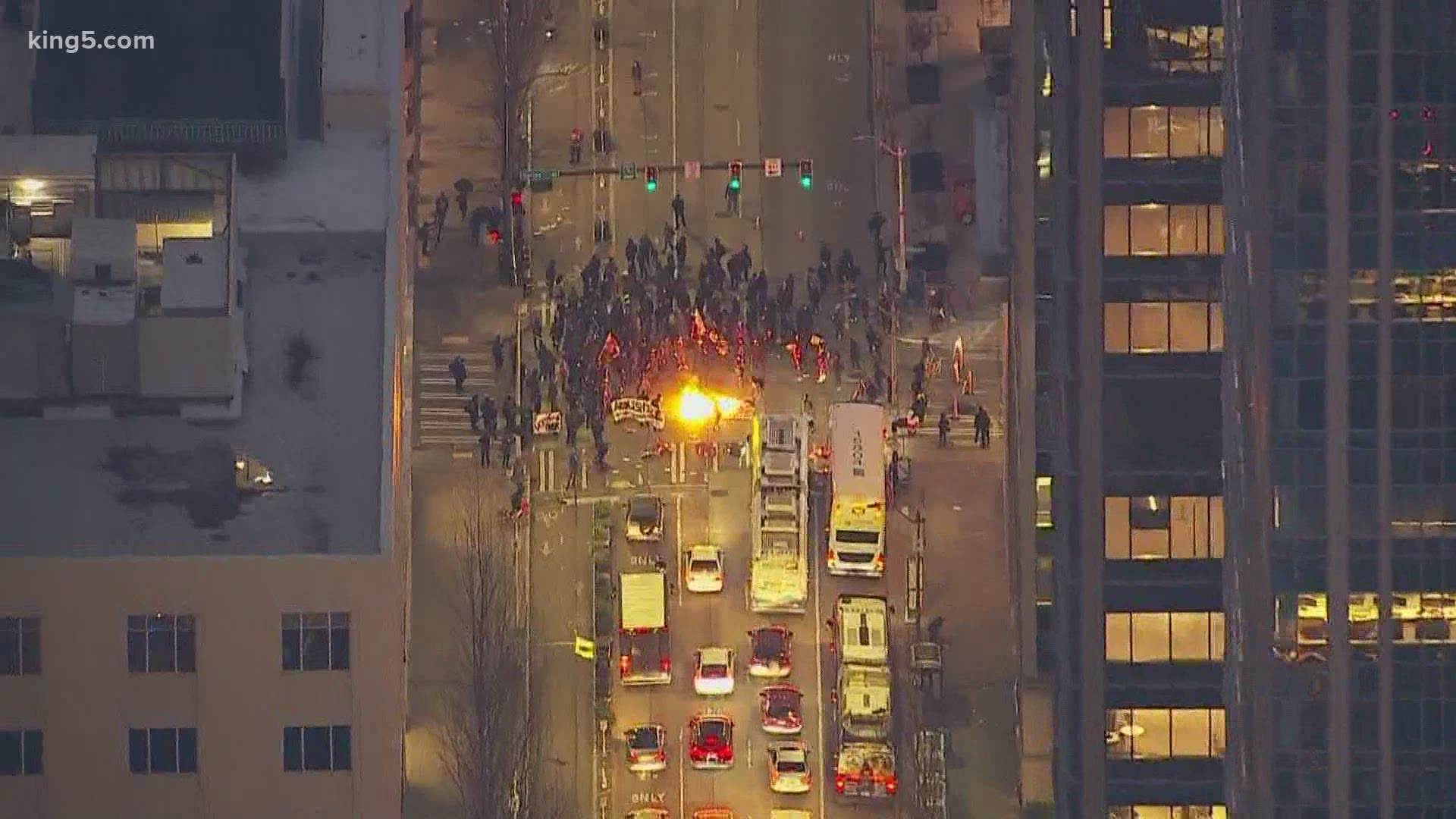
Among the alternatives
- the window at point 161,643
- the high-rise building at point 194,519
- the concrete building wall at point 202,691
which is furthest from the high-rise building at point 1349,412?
the window at point 161,643

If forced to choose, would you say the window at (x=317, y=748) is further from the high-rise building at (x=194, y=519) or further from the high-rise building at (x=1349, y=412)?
the high-rise building at (x=1349, y=412)

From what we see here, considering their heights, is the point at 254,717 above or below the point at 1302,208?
below

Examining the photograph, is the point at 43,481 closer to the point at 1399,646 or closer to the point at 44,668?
the point at 44,668

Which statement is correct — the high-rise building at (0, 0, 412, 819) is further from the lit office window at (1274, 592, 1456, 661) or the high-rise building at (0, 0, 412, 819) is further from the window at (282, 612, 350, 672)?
the lit office window at (1274, 592, 1456, 661)

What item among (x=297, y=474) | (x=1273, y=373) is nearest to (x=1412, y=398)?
(x=1273, y=373)

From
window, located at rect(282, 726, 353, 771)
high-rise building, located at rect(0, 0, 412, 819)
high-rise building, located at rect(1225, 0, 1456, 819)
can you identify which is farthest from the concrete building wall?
high-rise building, located at rect(1225, 0, 1456, 819)

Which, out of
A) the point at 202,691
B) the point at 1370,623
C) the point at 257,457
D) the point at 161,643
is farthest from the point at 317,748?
the point at 1370,623
